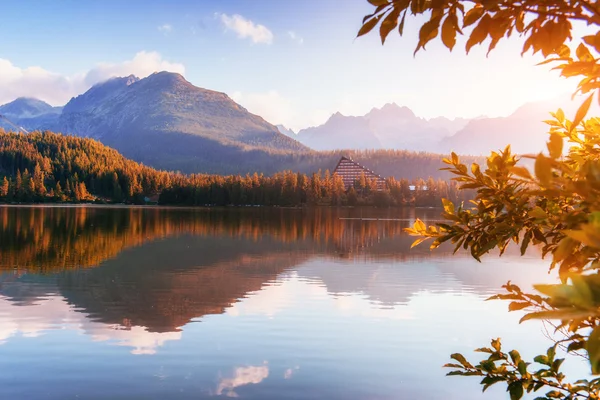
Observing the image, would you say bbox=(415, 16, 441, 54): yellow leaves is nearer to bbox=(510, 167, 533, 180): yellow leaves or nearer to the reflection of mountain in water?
bbox=(510, 167, 533, 180): yellow leaves

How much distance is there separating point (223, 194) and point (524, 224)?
190 meters

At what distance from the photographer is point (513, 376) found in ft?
Result: 12.5

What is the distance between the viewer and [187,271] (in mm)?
31344

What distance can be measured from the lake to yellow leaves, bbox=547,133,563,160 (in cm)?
1170

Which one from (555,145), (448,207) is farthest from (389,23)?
(448,207)

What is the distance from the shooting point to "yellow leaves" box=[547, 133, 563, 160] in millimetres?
1281

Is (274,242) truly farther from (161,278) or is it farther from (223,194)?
(223,194)

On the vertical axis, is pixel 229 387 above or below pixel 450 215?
below

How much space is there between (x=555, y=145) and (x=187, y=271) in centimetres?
3140

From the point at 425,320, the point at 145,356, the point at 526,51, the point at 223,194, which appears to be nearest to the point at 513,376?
the point at 526,51

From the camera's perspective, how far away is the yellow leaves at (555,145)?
128 cm

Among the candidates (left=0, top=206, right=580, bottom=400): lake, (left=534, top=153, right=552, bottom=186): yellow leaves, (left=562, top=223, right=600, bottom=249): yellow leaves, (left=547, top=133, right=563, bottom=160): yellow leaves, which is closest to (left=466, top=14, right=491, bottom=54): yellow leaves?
(left=547, top=133, right=563, bottom=160): yellow leaves

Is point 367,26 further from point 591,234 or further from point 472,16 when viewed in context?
point 591,234

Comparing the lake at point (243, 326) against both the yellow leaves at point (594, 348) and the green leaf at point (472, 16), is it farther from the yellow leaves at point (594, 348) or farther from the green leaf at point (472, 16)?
the yellow leaves at point (594, 348)
